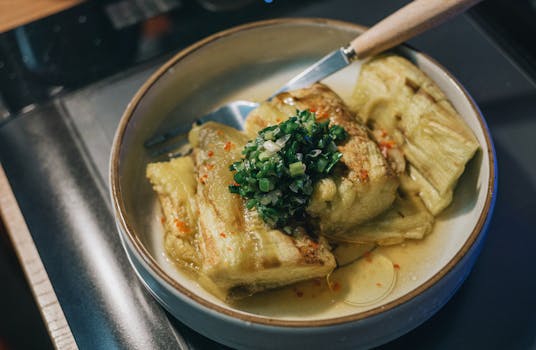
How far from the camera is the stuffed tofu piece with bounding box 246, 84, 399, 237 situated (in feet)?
5.56

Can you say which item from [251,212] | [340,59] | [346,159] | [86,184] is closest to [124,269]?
[86,184]

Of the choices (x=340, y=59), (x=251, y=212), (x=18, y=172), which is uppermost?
(x=18, y=172)

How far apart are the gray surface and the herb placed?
492 mm

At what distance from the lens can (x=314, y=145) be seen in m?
1.73

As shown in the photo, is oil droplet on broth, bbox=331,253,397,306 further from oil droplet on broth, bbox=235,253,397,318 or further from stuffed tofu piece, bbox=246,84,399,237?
stuffed tofu piece, bbox=246,84,399,237

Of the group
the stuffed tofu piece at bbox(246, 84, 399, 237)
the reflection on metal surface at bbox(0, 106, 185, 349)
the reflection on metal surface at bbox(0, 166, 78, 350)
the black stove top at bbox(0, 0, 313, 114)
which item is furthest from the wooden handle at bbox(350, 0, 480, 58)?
the reflection on metal surface at bbox(0, 166, 78, 350)

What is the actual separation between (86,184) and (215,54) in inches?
29.9

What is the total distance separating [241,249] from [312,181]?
1.04ft

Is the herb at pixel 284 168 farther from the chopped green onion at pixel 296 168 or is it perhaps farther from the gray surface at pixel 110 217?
the gray surface at pixel 110 217

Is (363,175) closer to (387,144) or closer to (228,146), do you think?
(387,144)

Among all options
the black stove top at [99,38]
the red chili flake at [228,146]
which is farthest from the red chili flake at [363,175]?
the black stove top at [99,38]

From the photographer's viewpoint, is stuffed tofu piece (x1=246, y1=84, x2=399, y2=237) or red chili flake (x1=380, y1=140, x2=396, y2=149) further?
red chili flake (x1=380, y1=140, x2=396, y2=149)

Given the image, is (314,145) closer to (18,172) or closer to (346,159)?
(346,159)

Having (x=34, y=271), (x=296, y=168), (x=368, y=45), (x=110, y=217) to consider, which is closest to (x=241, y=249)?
(x=296, y=168)
